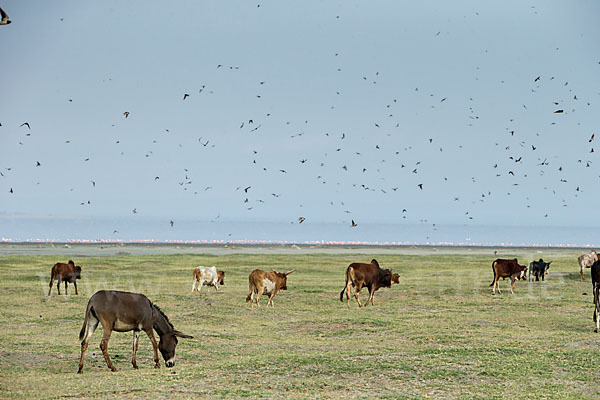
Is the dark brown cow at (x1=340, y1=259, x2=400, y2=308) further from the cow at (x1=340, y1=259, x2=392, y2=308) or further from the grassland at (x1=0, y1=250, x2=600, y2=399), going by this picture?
the grassland at (x1=0, y1=250, x2=600, y2=399)

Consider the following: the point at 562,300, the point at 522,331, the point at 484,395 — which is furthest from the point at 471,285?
the point at 484,395

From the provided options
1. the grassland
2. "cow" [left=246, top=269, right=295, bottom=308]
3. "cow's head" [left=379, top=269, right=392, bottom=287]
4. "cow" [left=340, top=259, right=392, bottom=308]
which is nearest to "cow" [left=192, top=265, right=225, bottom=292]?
the grassland

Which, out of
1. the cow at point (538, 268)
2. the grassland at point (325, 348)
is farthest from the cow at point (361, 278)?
the cow at point (538, 268)

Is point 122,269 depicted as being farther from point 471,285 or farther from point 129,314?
point 129,314

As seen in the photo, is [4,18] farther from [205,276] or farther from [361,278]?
[205,276]

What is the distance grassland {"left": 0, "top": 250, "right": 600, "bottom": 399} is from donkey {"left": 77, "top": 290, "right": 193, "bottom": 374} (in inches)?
21.3

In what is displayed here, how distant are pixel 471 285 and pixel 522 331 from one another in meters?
19.9

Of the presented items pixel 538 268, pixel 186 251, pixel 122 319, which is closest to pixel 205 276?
pixel 122 319

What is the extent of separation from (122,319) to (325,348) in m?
6.77

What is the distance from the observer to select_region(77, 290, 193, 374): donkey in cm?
1516

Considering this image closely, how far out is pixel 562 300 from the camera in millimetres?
33219

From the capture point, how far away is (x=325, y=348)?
19875 mm

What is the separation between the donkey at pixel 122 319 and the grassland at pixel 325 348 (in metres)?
0.54

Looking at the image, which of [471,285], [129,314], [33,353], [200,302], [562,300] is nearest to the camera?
[129,314]
